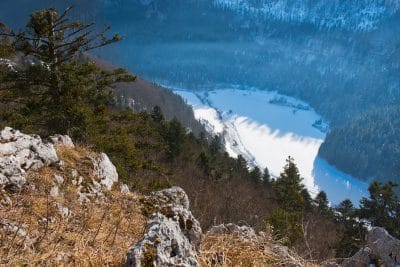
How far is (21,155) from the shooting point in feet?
29.6

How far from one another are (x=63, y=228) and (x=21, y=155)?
4.26 metres

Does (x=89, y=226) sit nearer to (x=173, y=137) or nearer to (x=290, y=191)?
(x=290, y=191)

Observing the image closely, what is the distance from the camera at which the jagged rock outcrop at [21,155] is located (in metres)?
7.67

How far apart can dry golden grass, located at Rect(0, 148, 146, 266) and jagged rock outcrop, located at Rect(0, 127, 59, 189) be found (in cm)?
26

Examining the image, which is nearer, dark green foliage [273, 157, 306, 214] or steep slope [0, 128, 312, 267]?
steep slope [0, 128, 312, 267]

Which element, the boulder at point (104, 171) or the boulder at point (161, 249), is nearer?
the boulder at point (161, 249)

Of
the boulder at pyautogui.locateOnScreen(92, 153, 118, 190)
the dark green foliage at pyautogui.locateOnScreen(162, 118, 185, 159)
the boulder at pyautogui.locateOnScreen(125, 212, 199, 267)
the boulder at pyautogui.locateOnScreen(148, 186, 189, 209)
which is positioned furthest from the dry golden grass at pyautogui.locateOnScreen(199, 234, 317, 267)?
the dark green foliage at pyautogui.locateOnScreen(162, 118, 185, 159)

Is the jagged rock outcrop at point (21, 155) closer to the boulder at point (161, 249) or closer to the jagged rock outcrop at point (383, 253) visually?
the boulder at point (161, 249)

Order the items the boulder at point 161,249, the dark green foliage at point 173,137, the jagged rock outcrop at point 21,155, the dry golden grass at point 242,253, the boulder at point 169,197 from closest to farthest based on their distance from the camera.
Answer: the boulder at point 161,249, the dry golden grass at point 242,253, the jagged rock outcrop at point 21,155, the boulder at point 169,197, the dark green foliage at point 173,137

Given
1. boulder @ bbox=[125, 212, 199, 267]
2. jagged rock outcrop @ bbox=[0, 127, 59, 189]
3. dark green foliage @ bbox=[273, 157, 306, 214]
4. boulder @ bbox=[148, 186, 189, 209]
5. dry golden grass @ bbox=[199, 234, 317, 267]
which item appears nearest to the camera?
boulder @ bbox=[125, 212, 199, 267]

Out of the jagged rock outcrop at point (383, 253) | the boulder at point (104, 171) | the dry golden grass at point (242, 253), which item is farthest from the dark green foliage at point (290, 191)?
the dry golden grass at point (242, 253)

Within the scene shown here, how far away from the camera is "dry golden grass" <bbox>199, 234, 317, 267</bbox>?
15.4 feet

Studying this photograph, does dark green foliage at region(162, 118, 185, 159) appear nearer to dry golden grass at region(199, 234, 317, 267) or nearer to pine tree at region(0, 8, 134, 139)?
pine tree at region(0, 8, 134, 139)

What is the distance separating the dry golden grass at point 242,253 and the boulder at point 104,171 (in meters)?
5.56
